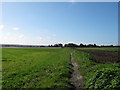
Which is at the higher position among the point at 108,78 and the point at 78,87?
the point at 108,78

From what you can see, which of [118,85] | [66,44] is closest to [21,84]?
[118,85]

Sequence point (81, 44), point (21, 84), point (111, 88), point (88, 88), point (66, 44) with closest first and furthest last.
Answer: point (111, 88) < point (88, 88) < point (21, 84) < point (81, 44) < point (66, 44)

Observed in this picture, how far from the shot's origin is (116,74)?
10.0m

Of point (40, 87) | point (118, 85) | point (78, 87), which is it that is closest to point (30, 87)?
point (40, 87)

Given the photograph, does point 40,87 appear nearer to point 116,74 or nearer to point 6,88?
point 6,88

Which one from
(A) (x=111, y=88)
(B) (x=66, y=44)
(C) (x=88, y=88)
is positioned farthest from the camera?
(B) (x=66, y=44)

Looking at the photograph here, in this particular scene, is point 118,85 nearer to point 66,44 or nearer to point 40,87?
point 40,87

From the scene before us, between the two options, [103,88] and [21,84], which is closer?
[103,88]

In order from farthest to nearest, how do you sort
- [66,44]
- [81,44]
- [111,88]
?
[66,44], [81,44], [111,88]

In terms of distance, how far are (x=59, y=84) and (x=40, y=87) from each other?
1.35 metres

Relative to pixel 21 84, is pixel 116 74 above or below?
above

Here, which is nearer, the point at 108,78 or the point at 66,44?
the point at 108,78

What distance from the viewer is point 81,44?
511 feet

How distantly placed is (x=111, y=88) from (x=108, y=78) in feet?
3.98
